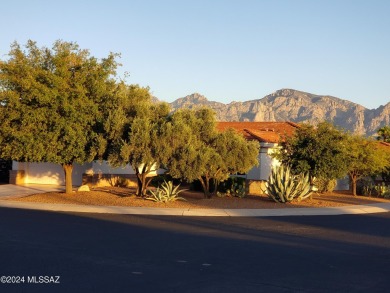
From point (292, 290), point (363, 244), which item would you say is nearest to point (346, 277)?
point (292, 290)

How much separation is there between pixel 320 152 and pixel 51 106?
13.8m

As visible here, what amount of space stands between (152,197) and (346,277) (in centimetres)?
1735

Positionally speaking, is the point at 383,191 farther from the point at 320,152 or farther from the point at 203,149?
the point at 203,149

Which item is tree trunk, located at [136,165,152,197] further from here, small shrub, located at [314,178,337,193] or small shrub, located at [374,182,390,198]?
small shrub, located at [374,182,390,198]

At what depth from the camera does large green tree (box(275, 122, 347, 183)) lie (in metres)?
30.1

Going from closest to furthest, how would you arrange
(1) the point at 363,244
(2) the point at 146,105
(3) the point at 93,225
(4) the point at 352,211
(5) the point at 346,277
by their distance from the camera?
(5) the point at 346,277 < (1) the point at 363,244 < (3) the point at 93,225 < (4) the point at 352,211 < (2) the point at 146,105

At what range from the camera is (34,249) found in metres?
12.8

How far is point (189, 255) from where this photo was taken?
493 inches

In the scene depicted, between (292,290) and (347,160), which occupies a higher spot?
(347,160)

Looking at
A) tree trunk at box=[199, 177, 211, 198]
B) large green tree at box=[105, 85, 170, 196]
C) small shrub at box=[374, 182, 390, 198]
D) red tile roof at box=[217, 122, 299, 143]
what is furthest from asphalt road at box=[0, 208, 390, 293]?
small shrub at box=[374, 182, 390, 198]

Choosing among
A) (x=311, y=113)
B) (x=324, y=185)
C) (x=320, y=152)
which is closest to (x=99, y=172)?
(x=324, y=185)

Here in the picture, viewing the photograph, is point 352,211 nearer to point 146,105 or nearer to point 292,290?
point 146,105

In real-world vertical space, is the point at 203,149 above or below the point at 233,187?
above

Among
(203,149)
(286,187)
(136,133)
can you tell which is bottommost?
(286,187)
